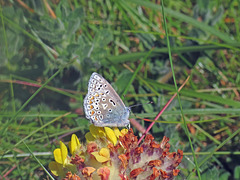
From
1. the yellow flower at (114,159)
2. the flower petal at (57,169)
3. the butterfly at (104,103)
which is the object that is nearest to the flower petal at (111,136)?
the yellow flower at (114,159)

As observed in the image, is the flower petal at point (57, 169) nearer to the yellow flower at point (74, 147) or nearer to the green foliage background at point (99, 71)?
the yellow flower at point (74, 147)

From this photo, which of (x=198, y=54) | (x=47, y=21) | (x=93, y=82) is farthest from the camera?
(x=198, y=54)

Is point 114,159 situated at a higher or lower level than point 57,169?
higher

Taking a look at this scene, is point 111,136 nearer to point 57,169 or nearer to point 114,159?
point 114,159

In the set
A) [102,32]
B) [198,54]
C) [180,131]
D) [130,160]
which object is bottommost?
[180,131]

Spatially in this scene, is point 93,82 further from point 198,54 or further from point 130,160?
point 198,54

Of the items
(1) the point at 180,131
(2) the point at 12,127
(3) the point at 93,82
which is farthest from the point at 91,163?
(1) the point at 180,131

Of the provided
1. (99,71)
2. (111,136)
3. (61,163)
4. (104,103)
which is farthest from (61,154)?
(99,71)
